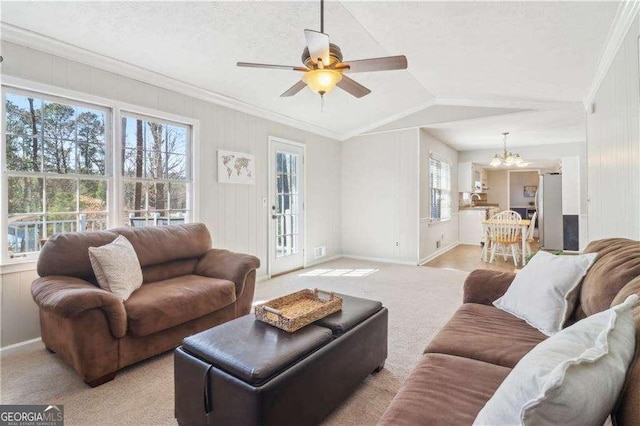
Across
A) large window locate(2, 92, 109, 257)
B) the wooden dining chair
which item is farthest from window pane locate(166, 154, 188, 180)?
the wooden dining chair

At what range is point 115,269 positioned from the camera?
237cm

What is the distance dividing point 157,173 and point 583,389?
3.81 meters

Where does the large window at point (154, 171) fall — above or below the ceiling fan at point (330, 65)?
below

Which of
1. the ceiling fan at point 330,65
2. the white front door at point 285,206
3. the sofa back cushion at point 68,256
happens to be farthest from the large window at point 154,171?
the ceiling fan at point 330,65

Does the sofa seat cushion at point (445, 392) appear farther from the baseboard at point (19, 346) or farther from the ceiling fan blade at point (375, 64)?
the baseboard at point (19, 346)

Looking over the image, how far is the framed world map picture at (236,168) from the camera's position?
413 cm

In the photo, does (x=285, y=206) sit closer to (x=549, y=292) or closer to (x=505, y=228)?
(x=505, y=228)

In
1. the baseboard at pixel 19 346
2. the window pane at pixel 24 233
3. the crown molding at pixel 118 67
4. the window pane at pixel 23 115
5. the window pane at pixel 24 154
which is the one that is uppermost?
the crown molding at pixel 118 67

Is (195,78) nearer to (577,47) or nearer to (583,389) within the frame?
(577,47)

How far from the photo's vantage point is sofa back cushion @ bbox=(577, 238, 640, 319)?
4.30ft

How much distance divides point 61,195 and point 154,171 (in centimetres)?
88

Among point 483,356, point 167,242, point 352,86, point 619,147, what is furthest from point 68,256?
point 619,147

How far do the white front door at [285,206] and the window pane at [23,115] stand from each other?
2716 millimetres

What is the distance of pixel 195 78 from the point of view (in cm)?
359
